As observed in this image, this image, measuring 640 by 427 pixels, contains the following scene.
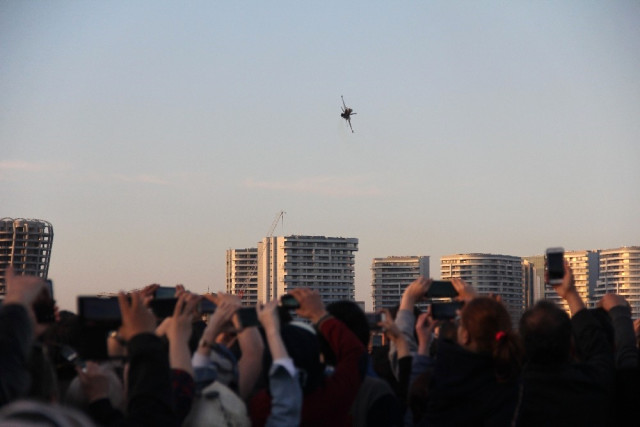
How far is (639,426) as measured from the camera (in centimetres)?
726

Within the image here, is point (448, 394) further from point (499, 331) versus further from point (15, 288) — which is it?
point (15, 288)

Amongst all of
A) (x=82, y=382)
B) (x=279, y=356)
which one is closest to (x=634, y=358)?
(x=279, y=356)

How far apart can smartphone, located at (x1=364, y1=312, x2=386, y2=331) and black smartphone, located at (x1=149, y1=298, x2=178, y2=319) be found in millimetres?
2127

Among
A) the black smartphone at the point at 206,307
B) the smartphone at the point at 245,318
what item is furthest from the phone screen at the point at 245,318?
the black smartphone at the point at 206,307

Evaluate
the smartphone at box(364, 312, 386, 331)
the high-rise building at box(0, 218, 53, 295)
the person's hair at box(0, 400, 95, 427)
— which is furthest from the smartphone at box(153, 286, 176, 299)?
the high-rise building at box(0, 218, 53, 295)

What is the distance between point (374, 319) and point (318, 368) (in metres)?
1.96

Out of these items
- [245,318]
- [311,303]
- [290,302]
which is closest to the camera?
[245,318]

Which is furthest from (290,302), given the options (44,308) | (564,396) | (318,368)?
(44,308)

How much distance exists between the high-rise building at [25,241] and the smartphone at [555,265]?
92.3 metres

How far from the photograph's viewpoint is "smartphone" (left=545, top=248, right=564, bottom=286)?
8250 millimetres

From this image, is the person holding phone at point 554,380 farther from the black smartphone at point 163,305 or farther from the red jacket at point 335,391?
the black smartphone at point 163,305

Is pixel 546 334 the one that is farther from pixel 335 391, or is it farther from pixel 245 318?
pixel 245 318

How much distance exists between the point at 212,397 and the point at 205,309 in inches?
43.7

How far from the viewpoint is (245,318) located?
7473 millimetres
